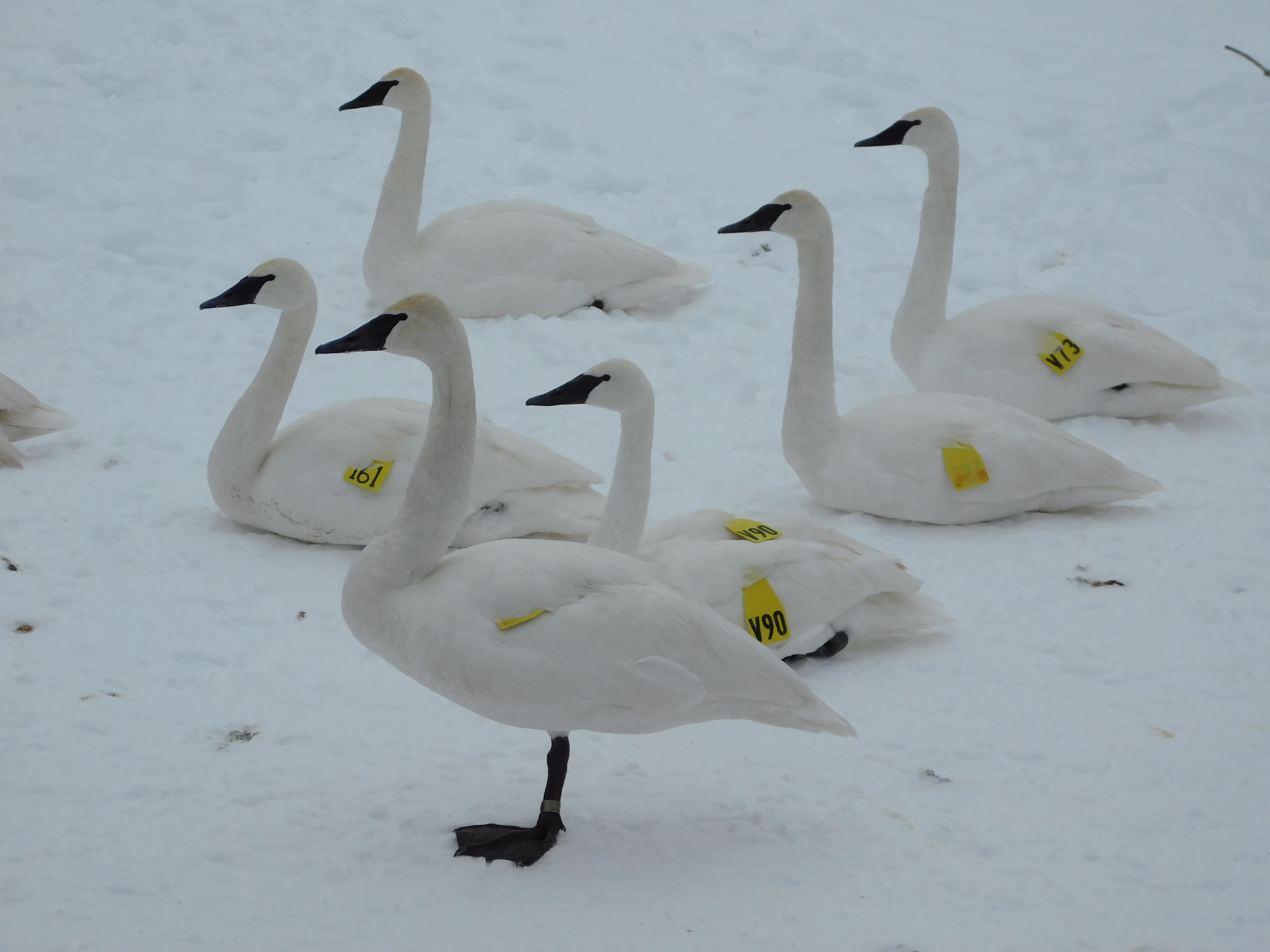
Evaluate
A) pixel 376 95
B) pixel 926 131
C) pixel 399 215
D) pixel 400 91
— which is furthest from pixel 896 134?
pixel 376 95

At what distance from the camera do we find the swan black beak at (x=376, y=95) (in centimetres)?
668

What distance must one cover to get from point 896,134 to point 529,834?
3.90 meters

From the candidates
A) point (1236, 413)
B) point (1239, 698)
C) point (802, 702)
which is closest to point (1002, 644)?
point (1239, 698)

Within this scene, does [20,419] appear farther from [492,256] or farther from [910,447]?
[910,447]

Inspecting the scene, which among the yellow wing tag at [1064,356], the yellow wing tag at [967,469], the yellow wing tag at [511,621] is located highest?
the yellow wing tag at [1064,356]

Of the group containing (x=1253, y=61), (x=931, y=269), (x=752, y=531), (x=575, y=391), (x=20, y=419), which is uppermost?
(x=1253, y=61)

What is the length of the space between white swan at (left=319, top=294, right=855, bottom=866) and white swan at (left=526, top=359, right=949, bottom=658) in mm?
620

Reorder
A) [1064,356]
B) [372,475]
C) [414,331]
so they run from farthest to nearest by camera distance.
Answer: [1064,356] < [372,475] < [414,331]

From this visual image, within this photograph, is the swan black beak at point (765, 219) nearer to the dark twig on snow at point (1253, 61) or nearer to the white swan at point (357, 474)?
the white swan at point (357, 474)

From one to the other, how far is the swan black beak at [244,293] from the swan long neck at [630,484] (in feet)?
5.17

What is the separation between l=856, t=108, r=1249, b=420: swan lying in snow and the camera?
5402 mm

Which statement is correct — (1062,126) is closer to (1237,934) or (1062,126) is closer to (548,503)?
(548,503)

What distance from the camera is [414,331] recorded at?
3168mm

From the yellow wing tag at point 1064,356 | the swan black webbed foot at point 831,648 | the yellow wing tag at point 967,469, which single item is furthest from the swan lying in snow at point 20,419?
the yellow wing tag at point 1064,356
